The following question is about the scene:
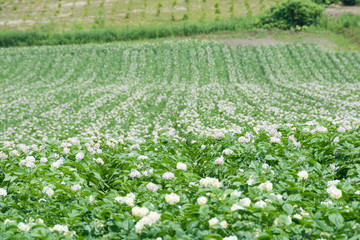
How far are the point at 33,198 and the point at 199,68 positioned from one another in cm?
2192

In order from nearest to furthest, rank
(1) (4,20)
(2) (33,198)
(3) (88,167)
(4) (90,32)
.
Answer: (2) (33,198) < (3) (88,167) < (4) (90,32) < (1) (4,20)

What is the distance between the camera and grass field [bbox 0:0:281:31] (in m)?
38.4

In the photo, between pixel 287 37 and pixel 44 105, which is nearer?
pixel 44 105

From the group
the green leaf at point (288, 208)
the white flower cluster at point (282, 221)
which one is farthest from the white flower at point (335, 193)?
the white flower cluster at point (282, 221)

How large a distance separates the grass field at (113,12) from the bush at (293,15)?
536 centimetres

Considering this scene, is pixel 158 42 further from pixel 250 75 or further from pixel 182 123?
pixel 182 123

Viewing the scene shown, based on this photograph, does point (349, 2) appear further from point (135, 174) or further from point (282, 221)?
point (282, 221)

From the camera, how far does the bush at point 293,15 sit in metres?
31.8

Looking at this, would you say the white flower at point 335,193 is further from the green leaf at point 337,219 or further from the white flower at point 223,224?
the white flower at point 223,224

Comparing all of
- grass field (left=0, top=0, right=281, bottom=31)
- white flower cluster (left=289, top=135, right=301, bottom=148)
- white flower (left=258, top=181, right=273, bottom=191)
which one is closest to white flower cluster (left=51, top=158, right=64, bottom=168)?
white flower (left=258, top=181, right=273, bottom=191)

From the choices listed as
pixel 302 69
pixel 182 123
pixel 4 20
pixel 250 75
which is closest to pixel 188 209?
pixel 182 123

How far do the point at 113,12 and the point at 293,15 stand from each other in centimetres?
2264

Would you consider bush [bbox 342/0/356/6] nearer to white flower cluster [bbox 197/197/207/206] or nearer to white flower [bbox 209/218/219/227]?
white flower cluster [bbox 197/197/207/206]

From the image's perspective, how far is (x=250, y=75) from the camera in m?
23.5
